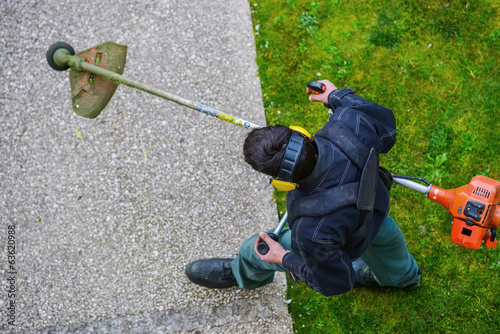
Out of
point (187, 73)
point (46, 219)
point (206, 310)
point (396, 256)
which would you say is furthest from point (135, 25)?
point (396, 256)

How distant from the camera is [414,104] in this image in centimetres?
407

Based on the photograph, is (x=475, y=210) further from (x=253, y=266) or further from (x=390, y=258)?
(x=253, y=266)

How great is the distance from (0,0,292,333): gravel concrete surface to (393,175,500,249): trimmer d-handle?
1.66 metres

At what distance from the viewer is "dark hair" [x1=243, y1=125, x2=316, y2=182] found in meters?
2.05

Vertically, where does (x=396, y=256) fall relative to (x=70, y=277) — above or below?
above

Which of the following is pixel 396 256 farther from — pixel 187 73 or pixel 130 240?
pixel 187 73

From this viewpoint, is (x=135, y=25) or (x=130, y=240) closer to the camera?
(x=130, y=240)

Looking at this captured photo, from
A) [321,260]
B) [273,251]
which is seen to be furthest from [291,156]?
[273,251]

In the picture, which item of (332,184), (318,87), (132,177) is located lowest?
(132,177)

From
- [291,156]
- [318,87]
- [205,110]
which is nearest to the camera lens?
[291,156]

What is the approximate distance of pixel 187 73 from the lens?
423 cm

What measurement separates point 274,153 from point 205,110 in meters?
1.33

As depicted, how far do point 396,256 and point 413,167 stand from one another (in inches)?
48.0

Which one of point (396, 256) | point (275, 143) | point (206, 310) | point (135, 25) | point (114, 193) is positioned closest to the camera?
point (275, 143)
